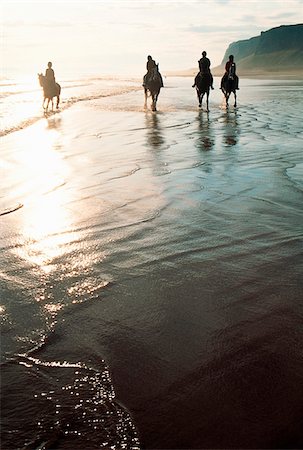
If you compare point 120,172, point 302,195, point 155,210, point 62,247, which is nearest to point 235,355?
point 62,247

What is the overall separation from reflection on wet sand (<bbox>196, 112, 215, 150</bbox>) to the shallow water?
3436 mm

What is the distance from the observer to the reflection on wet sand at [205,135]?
393 inches

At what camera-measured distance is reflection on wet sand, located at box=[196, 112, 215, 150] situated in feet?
32.7

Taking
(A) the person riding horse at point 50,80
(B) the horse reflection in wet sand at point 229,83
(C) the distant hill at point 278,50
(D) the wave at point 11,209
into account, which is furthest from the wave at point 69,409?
(C) the distant hill at point 278,50

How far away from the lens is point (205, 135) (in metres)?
11.7

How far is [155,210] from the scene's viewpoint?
17.0 ft

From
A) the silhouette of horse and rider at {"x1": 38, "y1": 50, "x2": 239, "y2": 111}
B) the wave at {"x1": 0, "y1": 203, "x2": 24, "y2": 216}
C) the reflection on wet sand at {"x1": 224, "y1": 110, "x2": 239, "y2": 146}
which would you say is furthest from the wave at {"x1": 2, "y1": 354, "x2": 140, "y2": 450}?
the silhouette of horse and rider at {"x1": 38, "y1": 50, "x2": 239, "y2": 111}

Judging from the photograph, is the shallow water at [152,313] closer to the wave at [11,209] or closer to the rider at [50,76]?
the wave at [11,209]

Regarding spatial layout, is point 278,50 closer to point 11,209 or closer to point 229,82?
point 229,82

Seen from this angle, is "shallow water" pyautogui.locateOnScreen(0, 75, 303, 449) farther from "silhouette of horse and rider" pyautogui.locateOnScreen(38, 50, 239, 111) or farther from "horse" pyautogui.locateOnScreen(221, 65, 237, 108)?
"horse" pyautogui.locateOnScreen(221, 65, 237, 108)

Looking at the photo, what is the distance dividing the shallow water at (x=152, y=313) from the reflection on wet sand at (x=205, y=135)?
3.44 meters

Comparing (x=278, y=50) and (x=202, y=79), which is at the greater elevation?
(x=278, y=50)

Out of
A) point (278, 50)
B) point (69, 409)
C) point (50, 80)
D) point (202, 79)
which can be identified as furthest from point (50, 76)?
point (278, 50)

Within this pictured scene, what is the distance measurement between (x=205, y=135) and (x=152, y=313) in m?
9.27
